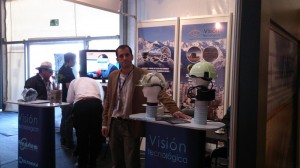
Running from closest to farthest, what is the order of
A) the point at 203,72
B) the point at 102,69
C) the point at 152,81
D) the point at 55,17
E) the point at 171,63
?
the point at 203,72, the point at 152,81, the point at 171,63, the point at 102,69, the point at 55,17

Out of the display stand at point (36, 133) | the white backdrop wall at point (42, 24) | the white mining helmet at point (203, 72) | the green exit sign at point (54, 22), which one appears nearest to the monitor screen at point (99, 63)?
the white backdrop wall at point (42, 24)

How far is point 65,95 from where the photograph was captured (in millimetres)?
4660

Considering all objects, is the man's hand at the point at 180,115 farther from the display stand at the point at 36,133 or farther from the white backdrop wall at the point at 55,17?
the white backdrop wall at the point at 55,17

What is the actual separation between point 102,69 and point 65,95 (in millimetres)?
745

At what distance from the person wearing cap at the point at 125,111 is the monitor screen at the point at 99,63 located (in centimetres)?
221

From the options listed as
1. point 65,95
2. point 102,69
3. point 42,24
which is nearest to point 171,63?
point 102,69

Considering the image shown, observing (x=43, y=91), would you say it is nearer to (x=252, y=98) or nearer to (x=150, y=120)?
(x=150, y=120)

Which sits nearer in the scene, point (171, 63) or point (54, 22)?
point (171, 63)

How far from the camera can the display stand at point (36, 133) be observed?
3209 millimetres

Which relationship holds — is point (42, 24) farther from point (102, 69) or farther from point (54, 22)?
point (102, 69)

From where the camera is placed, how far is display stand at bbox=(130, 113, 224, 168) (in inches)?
82.4

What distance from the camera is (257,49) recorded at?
167 cm

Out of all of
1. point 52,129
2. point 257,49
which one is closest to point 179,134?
point 257,49

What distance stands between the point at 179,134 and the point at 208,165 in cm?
147
